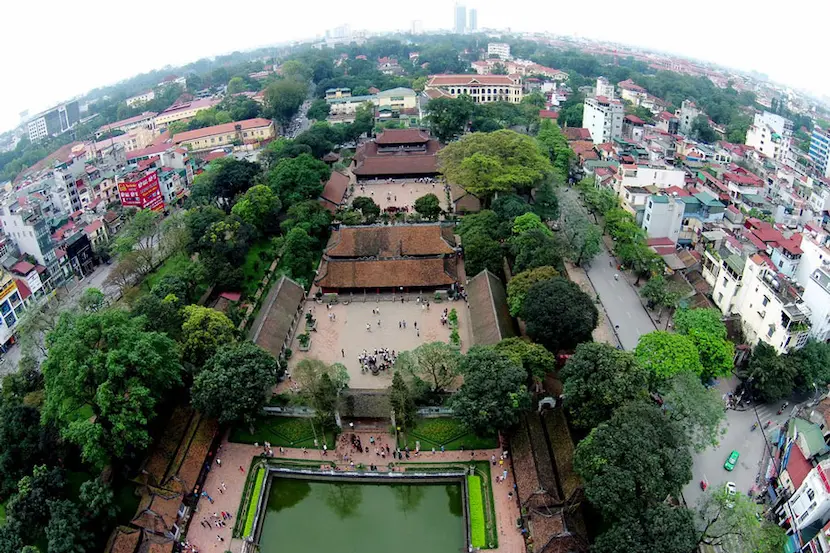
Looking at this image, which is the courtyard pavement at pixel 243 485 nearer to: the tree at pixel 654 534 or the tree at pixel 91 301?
the tree at pixel 654 534

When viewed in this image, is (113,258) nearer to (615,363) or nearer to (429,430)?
(429,430)

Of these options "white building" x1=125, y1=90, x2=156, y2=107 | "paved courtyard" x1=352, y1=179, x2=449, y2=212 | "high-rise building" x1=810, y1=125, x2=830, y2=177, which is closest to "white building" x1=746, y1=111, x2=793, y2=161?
"high-rise building" x1=810, y1=125, x2=830, y2=177

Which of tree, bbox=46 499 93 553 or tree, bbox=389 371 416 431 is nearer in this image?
tree, bbox=46 499 93 553

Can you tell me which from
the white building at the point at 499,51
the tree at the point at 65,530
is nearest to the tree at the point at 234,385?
the tree at the point at 65,530

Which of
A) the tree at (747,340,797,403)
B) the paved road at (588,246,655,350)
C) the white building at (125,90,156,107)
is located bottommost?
the paved road at (588,246,655,350)

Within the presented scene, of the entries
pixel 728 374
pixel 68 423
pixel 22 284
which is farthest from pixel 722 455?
pixel 22 284

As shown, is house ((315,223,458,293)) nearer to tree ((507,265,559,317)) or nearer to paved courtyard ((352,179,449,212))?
tree ((507,265,559,317))

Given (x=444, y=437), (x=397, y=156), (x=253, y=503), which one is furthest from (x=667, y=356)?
(x=397, y=156)

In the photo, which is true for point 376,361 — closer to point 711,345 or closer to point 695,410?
point 695,410
